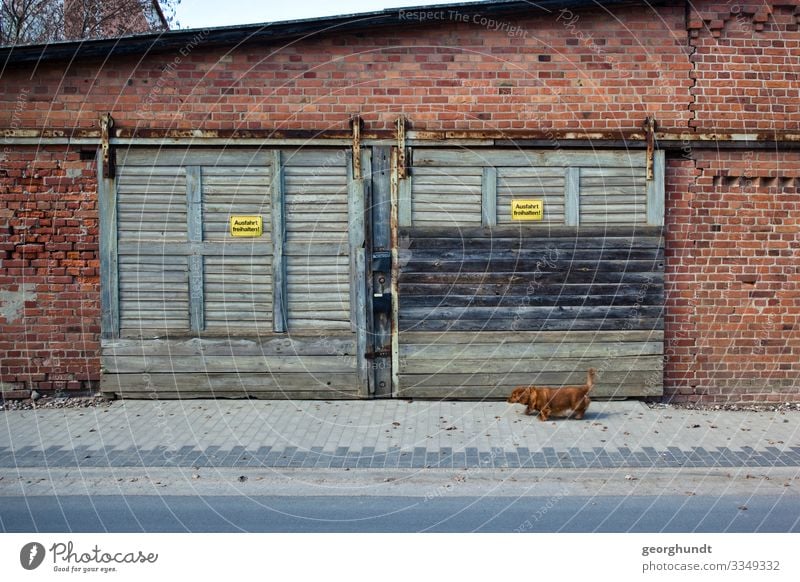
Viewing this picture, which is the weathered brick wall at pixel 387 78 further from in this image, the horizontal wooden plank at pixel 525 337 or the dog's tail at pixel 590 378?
the dog's tail at pixel 590 378

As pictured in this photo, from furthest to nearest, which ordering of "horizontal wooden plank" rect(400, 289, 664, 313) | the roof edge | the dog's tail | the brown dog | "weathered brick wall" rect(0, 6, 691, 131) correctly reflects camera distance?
"horizontal wooden plank" rect(400, 289, 664, 313) → "weathered brick wall" rect(0, 6, 691, 131) → the roof edge → the dog's tail → the brown dog

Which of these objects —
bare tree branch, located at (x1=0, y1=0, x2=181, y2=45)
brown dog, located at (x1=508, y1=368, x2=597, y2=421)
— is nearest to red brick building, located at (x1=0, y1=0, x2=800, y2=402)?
brown dog, located at (x1=508, y1=368, x2=597, y2=421)

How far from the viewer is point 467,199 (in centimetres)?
955

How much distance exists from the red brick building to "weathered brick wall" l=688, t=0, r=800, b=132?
0.03m

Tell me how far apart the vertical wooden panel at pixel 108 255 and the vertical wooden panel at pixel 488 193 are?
4495 mm

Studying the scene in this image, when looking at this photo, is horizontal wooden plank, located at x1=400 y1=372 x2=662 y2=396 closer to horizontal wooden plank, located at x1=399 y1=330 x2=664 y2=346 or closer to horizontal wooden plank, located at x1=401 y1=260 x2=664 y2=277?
horizontal wooden plank, located at x1=399 y1=330 x2=664 y2=346

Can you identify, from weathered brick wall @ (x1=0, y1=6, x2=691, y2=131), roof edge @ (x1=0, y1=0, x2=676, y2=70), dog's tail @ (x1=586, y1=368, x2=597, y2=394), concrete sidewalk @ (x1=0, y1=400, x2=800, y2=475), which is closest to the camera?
concrete sidewalk @ (x1=0, y1=400, x2=800, y2=475)

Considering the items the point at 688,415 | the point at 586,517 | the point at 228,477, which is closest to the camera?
the point at 586,517

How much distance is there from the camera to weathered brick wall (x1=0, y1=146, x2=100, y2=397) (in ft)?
31.3

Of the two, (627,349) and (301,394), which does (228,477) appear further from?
(627,349)

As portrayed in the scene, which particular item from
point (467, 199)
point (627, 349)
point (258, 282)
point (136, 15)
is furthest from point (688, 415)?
point (136, 15)

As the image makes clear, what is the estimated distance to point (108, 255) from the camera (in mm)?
9562

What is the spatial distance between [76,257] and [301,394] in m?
3.24

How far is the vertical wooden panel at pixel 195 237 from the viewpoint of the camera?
9.54 metres
